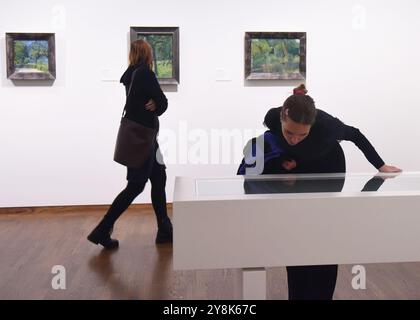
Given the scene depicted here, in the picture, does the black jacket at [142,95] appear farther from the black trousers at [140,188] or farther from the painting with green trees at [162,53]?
the painting with green trees at [162,53]

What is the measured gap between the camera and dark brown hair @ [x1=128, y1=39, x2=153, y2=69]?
3.62 meters

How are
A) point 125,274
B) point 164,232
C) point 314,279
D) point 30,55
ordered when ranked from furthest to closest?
point 30,55
point 164,232
point 125,274
point 314,279

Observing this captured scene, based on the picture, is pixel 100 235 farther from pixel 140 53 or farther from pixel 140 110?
pixel 140 53

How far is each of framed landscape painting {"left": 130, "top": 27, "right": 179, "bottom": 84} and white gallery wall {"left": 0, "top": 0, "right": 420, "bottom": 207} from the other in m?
0.09

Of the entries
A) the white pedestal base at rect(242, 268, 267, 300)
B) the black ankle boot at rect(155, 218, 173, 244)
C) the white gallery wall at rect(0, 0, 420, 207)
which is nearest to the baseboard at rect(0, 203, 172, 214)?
the white gallery wall at rect(0, 0, 420, 207)

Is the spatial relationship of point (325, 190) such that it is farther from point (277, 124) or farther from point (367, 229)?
point (277, 124)

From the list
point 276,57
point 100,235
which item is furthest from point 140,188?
point 276,57

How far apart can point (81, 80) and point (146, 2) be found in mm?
1087

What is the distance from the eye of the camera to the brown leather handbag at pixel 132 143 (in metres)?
3.55

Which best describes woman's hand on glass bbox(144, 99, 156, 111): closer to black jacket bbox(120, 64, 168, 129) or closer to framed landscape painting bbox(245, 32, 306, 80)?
black jacket bbox(120, 64, 168, 129)

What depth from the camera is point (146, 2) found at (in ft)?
17.0

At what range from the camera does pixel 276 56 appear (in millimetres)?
5344

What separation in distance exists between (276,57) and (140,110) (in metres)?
2.28
